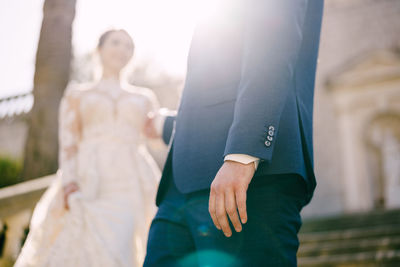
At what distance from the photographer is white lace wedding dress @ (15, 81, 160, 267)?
2.70 m

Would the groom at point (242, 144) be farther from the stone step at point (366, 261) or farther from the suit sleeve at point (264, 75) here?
the stone step at point (366, 261)

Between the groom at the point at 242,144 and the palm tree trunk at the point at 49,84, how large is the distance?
3766 mm

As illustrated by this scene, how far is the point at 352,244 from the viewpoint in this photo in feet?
15.0

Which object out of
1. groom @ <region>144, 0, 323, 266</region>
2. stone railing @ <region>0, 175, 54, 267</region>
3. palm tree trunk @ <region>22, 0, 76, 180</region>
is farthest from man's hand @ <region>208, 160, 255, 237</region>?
palm tree trunk @ <region>22, 0, 76, 180</region>

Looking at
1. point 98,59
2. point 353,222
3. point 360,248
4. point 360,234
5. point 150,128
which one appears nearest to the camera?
point 150,128

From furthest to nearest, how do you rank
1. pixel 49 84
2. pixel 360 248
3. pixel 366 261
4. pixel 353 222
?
1. pixel 353 222
2. pixel 49 84
3. pixel 360 248
4. pixel 366 261

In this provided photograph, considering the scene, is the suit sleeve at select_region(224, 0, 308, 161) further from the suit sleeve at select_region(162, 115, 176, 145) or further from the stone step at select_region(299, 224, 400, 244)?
the stone step at select_region(299, 224, 400, 244)

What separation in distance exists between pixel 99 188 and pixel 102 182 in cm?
5

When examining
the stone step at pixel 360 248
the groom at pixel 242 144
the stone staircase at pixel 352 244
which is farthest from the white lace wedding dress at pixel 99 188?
the stone step at pixel 360 248

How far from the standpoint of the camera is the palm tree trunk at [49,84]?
4.87 metres

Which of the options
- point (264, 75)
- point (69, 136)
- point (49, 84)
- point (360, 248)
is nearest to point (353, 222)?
point (360, 248)

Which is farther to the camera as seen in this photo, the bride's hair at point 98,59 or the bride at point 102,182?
the bride's hair at point 98,59

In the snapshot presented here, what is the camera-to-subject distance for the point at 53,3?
5.23m

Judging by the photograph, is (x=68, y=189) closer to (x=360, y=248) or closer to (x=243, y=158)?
(x=243, y=158)
